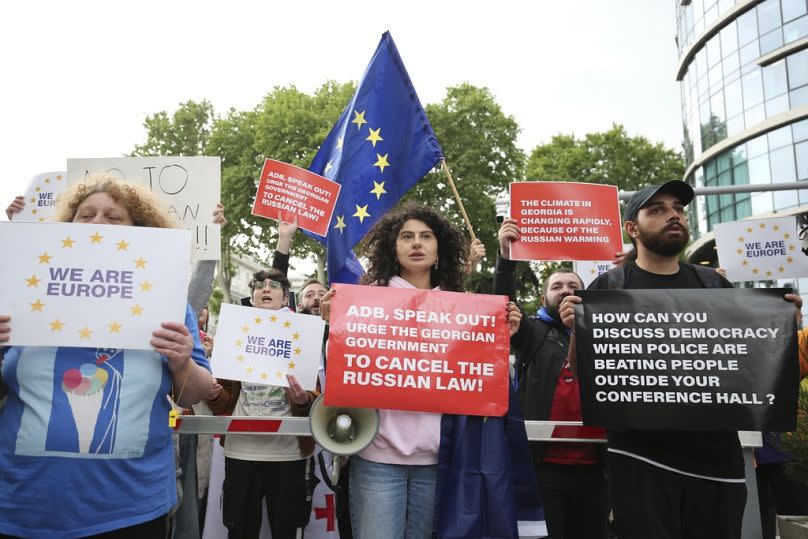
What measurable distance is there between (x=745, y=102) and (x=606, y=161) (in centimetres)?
747

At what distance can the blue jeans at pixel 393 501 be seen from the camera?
2703 millimetres

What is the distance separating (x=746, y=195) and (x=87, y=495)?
29.1 metres

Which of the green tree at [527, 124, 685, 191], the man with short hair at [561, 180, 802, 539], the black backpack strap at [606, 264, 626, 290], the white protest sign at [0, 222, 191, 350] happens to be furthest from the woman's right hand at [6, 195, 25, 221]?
the green tree at [527, 124, 685, 191]

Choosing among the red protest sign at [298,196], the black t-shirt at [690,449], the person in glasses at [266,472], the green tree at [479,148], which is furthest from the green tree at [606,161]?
the black t-shirt at [690,449]

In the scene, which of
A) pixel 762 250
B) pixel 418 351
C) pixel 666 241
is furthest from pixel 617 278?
pixel 762 250

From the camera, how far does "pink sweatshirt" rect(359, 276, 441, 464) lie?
9.16 ft

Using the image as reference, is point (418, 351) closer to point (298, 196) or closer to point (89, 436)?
point (89, 436)

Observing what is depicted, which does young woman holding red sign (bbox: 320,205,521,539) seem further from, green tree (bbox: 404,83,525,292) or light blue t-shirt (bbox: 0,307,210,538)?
green tree (bbox: 404,83,525,292)

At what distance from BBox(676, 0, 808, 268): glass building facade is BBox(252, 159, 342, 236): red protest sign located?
23.9 meters

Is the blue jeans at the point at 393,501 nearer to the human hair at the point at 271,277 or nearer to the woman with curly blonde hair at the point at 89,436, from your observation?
the woman with curly blonde hair at the point at 89,436

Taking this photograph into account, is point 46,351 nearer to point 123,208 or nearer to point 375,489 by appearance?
point 123,208

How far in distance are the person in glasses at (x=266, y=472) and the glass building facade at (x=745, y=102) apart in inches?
994

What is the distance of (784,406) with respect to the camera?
2.68 meters

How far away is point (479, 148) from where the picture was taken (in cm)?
2641
